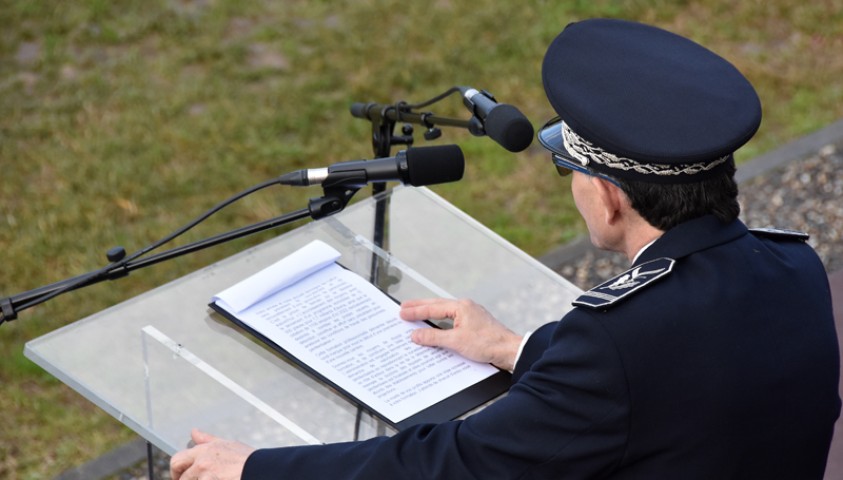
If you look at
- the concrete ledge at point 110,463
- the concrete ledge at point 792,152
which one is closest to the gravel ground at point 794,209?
the concrete ledge at point 792,152

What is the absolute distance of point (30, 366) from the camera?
392 centimetres

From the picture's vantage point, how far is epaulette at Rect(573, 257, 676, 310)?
1.90 meters

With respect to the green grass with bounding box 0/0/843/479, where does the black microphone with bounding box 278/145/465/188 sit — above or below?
above

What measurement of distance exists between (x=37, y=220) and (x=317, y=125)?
4.11 ft

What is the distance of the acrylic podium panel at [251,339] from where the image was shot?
2.32m

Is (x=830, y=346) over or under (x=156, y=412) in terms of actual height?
over

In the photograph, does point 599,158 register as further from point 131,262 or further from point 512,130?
point 131,262

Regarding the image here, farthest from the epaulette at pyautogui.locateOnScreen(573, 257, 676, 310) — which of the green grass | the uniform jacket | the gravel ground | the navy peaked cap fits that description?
the gravel ground

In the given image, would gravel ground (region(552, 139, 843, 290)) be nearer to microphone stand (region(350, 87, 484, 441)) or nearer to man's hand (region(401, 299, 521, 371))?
microphone stand (region(350, 87, 484, 441))

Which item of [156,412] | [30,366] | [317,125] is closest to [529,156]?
[317,125]

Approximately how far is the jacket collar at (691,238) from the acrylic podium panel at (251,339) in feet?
2.23

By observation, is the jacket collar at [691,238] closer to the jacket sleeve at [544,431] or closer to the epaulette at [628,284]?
the epaulette at [628,284]

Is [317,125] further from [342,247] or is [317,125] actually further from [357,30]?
[342,247]

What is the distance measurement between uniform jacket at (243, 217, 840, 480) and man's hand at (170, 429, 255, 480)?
0.27 m
